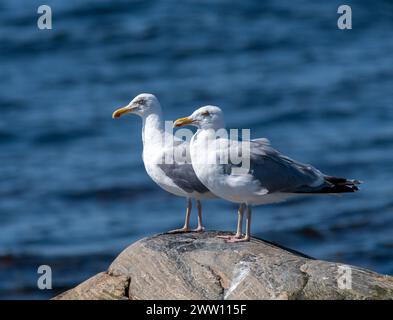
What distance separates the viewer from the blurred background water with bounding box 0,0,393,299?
15.6 m

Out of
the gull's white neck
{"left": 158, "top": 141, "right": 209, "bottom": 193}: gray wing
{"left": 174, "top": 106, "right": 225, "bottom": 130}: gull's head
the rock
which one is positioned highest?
{"left": 174, "top": 106, "right": 225, "bottom": 130}: gull's head

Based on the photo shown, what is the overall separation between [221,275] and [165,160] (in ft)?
4.79

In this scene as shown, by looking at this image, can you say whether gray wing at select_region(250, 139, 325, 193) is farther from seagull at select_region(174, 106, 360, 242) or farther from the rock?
the rock

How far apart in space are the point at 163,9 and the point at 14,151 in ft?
27.4

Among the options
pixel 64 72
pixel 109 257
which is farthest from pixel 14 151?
pixel 109 257

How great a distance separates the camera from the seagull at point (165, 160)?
9.21m

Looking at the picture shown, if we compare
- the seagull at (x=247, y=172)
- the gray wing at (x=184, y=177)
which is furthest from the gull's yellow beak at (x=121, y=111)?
the seagull at (x=247, y=172)

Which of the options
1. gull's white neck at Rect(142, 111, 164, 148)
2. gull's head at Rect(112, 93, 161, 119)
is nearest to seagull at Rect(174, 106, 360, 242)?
gull's white neck at Rect(142, 111, 164, 148)

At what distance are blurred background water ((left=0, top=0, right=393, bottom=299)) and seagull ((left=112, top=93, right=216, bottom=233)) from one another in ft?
17.0

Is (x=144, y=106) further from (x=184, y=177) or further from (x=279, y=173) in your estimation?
(x=279, y=173)

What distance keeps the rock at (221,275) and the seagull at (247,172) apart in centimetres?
38

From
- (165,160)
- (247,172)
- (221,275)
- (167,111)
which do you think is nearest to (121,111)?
(165,160)
